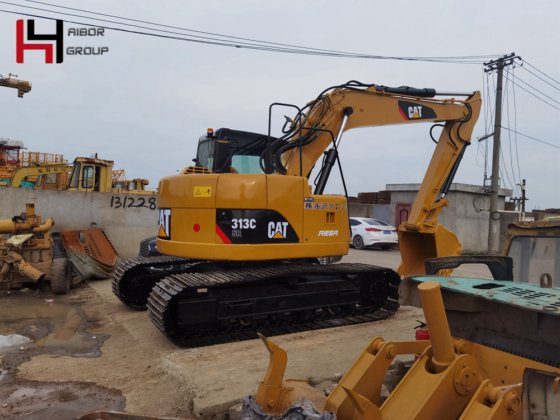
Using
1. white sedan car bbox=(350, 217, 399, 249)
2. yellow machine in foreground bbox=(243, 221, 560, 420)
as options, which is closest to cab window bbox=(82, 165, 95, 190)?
white sedan car bbox=(350, 217, 399, 249)

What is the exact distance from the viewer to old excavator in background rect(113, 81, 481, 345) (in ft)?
19.4

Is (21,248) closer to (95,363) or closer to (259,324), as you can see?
(95,363)

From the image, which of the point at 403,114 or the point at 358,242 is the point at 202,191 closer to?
the point at 403,114

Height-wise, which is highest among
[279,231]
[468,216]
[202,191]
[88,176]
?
[88,176]

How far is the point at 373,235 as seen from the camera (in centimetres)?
1841

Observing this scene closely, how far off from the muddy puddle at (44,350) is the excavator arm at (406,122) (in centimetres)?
355

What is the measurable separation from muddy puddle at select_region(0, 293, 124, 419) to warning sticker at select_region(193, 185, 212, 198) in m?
2.23

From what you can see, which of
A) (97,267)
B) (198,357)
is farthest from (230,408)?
(97,267)

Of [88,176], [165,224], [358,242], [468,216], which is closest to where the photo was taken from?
[165,224]

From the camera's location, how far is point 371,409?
96.0 inches

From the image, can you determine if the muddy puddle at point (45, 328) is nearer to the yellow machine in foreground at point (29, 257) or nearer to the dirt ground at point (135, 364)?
the dirt ground at point (135, 364)

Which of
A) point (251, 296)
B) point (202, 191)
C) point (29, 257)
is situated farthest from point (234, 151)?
point (29, 257)

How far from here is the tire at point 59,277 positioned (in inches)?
351

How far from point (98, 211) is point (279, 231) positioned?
8.01m
